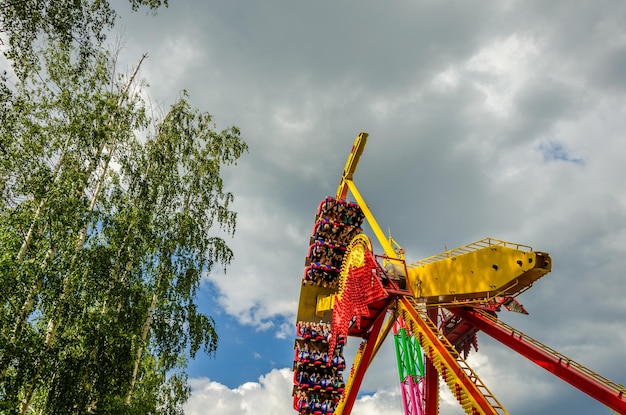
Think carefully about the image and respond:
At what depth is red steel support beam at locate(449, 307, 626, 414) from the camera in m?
8.80

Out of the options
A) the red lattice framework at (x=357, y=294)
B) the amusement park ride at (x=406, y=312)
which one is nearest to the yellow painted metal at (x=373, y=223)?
the amusement park ride at (x=406, y=312)

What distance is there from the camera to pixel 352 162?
2206 cm

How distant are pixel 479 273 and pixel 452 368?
2.56 meters

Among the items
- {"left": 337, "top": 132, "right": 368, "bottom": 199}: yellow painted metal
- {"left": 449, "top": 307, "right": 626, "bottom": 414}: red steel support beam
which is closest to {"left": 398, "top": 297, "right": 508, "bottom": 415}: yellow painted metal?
{"left": 449, "top": 307, "right": 626, "bottom": 414}: red steel support beam

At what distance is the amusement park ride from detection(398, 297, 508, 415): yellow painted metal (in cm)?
2

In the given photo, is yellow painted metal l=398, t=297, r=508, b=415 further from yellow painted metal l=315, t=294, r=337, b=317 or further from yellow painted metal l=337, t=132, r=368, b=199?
yellow painted metal l=337, t=132, r=368, b=199

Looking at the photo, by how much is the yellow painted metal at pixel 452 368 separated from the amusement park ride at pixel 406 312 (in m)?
0.02

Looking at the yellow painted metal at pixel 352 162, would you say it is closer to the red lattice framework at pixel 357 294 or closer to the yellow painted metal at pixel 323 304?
the yellow painted metal at pixel 323 304

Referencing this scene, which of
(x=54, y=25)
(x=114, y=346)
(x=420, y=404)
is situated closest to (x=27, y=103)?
(x=54, y=25)

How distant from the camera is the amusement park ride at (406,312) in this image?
931cm

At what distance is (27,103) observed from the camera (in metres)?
11.1

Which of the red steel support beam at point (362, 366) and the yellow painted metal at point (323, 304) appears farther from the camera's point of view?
the yellow painted metal at point (323, 304)

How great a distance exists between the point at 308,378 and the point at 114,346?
830 centimetres

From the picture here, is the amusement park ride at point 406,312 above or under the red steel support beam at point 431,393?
above
